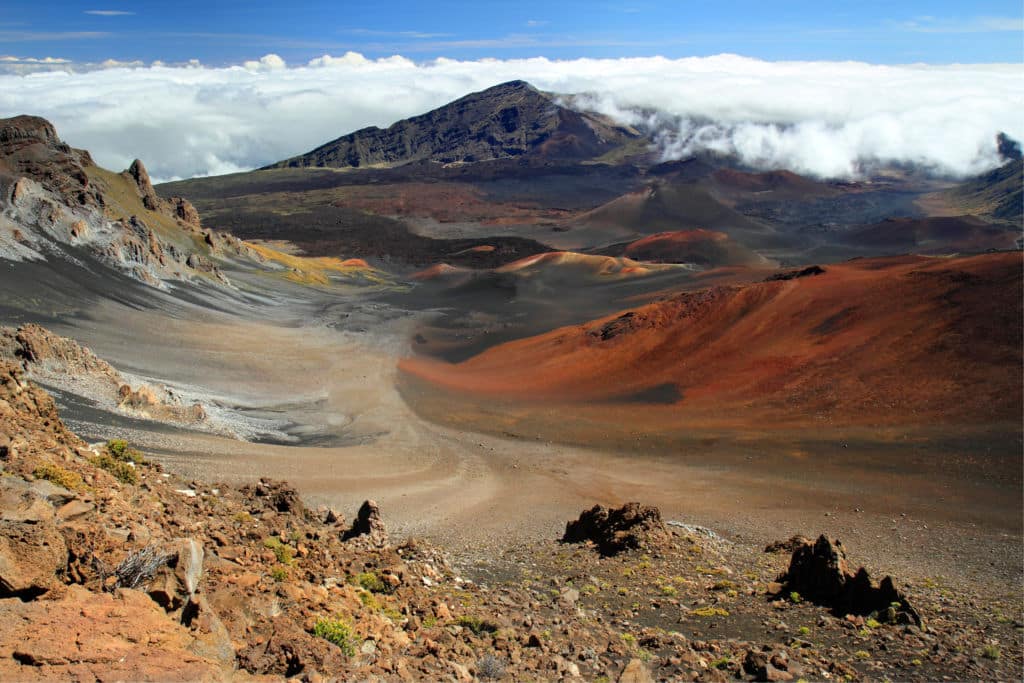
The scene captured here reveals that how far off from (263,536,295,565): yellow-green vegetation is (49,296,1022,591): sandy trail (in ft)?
19.3

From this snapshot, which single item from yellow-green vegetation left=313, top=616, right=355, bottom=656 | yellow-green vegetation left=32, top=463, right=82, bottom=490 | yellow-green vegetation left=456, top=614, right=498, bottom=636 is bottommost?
yellow-green vegetation left=456, top=614, right=498, bottom=636

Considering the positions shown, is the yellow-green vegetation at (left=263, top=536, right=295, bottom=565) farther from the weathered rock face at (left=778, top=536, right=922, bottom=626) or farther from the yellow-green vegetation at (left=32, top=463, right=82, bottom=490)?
the weathered rock face at (left=778, top=536, right=922, bottom=626)

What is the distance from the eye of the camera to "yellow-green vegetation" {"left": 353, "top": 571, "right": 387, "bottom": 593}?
10.1 metres

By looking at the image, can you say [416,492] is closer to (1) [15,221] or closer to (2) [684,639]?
(2) [684,639]

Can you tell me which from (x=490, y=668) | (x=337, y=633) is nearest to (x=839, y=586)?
(x=490, y=668)

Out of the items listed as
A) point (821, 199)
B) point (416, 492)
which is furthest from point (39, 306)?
point (821, 199)

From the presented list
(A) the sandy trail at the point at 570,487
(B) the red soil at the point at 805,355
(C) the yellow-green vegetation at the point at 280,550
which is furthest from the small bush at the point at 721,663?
(B) the red soil at the point at 805,355

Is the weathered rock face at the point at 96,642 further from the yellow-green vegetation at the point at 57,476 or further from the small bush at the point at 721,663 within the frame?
the small bush at the point at 721,663

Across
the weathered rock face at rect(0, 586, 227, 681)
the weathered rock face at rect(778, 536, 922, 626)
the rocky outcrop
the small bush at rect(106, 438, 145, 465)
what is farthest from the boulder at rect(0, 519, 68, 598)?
the rocky outcrop

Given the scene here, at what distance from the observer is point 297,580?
9.09 metres

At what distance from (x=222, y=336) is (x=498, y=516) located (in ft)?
89.5

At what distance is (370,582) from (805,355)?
2589 cm

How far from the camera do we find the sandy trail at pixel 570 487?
17.0 metres

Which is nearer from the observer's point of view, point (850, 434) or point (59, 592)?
point (59, 592)
